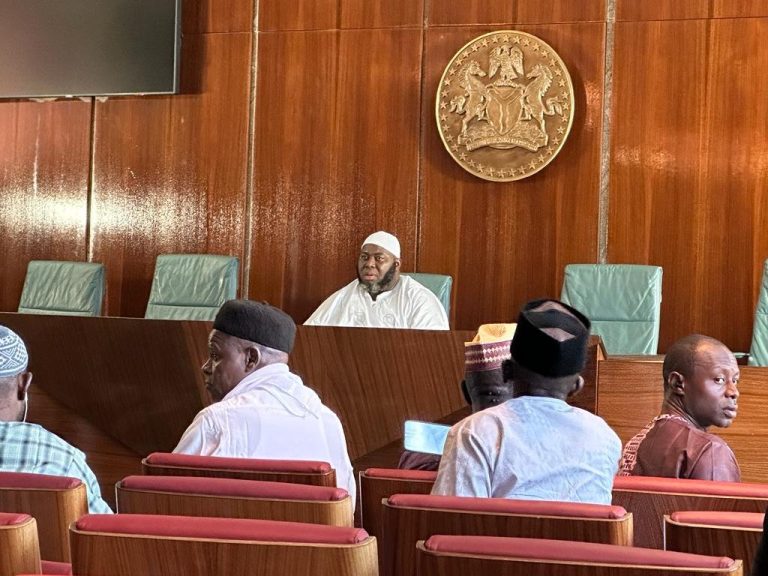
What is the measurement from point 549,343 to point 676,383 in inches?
34.0

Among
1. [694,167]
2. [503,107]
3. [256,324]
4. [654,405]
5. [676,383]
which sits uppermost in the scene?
[503,107]

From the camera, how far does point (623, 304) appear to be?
6023 mm

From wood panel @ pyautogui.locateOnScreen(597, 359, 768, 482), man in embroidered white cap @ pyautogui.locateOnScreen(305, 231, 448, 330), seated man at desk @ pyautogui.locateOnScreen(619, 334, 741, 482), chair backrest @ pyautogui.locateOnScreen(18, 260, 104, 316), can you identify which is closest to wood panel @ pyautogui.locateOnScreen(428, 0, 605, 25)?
man in embroidered white cap @ pyautogui.locateOnScreen(305, 231, 448, 330)

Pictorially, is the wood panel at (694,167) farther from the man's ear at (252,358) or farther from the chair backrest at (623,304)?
the man's ear at (252,358)

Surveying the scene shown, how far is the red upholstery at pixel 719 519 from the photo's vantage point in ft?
5.18

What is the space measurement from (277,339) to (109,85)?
4911 millimetres

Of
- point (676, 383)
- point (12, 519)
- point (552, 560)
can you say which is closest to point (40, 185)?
point (676, 383)

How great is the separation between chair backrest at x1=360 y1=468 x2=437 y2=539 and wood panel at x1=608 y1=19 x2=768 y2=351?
4853 mm

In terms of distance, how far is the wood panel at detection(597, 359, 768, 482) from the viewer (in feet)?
12.9

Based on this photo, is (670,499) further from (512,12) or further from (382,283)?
(512,12)

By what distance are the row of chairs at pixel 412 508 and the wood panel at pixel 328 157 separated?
5040 millimetres

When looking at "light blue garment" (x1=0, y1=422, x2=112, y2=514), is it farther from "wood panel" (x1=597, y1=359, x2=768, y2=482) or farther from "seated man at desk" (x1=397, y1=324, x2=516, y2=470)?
"wood panel" (x1=597, y1=359, x2=768, y2=482)

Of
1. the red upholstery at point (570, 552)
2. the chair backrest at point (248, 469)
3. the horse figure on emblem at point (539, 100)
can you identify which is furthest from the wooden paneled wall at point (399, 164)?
the red upholstery at point (570, 552)

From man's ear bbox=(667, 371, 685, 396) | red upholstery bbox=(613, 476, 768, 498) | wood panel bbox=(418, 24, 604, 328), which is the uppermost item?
wood panel bbox=(418, 24, 604, 328)
